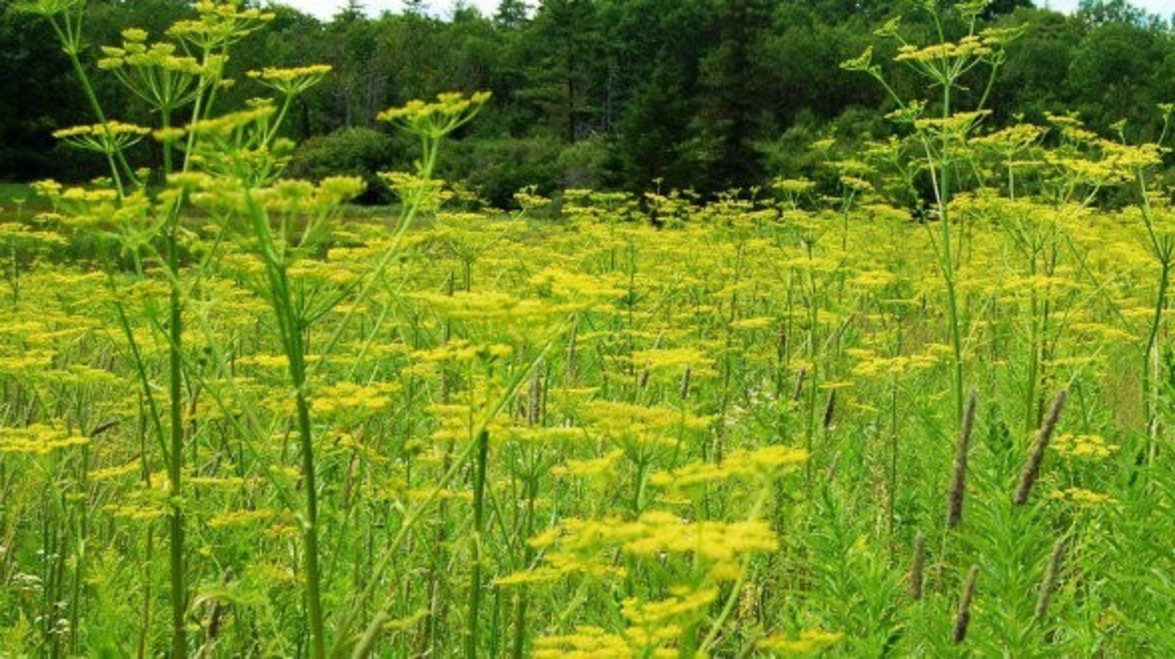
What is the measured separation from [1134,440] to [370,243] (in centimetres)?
288

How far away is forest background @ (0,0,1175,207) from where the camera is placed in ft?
132

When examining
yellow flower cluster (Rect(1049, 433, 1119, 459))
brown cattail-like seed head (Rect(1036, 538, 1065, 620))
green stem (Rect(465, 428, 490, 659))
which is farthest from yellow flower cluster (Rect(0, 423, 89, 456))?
yellow flower cluster (Rect(1049, 433, 1119, 459))

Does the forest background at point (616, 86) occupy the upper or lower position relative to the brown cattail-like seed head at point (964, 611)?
upper

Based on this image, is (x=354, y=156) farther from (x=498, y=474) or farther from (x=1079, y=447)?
(x=1079, y=447)

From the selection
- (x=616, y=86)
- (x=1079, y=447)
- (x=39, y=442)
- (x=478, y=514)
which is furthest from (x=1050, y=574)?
(x=616, y=86)

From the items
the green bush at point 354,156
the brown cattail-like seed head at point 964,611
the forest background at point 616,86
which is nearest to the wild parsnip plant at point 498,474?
the brown cattail-like seed head at point 964,611

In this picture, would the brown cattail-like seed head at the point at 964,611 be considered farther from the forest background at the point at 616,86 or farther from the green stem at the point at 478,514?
the forest background at the point at 616,86

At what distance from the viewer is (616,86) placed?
7119 cm

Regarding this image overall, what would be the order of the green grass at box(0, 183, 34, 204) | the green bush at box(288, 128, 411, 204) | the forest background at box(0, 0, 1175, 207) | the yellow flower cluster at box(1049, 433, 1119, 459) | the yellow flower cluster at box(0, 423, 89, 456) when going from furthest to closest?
the green bush at box(288, 128, 411, 204) < the forest background at box(0, 0, 1175, 207) < the green grass at box(0, 183, 34, 204) < the yellow flower cluster at box(1049, 433, 1119, 459) < the yellow flower cluster at box(0, 423, 89, 456)

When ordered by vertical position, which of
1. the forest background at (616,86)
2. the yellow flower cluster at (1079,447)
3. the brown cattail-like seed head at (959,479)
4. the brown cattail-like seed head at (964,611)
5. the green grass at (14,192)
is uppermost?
the forest background at (616,86)

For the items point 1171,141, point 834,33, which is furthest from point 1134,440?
point 834,33

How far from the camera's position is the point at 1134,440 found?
3490 millimetres

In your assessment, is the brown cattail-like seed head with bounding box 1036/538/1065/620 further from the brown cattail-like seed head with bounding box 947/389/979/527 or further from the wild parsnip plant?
the brown cattail-like seed head with bounding box 947/389/979/527

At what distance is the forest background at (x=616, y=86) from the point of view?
40375 millimetres
